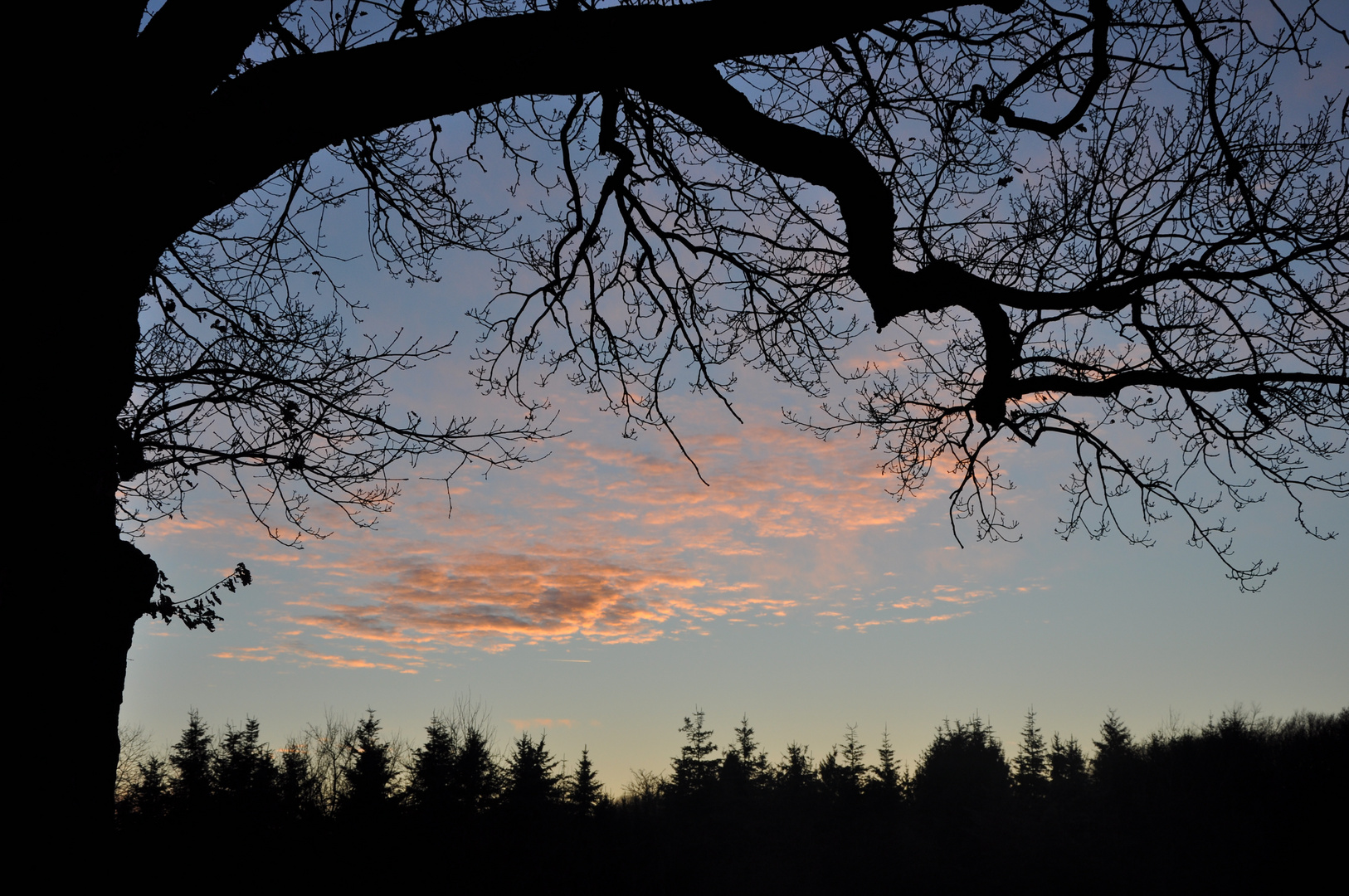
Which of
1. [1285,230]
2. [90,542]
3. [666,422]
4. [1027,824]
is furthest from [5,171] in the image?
[1027,824]

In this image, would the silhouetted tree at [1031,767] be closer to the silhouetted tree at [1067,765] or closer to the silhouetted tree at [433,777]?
the silhouetted tree at [1067,765]

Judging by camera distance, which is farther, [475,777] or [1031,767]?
[1031,767]

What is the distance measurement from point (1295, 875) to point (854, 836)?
2354 cm

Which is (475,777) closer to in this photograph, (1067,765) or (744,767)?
(744,767)

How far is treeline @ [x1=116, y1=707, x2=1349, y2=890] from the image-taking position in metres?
29.7

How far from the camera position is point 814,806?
192ft

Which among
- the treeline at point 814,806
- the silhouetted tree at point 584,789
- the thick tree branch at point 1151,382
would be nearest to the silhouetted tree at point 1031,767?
the treeline at point 814,806

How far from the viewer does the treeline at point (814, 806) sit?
29688 mm

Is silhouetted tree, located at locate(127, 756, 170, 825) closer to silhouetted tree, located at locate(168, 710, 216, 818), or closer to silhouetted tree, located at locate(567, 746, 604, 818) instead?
silhouetted tree, located at locate(168, 710, 216, 818)

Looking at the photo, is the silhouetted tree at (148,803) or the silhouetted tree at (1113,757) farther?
the silhouetted tree at (1113,757)

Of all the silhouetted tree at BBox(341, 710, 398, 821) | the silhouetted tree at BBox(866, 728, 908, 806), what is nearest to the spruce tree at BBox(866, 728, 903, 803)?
the silhouetted tree at BBox(866, 728, 908, 806)

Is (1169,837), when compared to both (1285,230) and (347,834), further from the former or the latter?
(1285,230)

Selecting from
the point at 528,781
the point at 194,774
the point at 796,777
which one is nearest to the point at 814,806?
the point at 796,777

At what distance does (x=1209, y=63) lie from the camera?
4.80m
